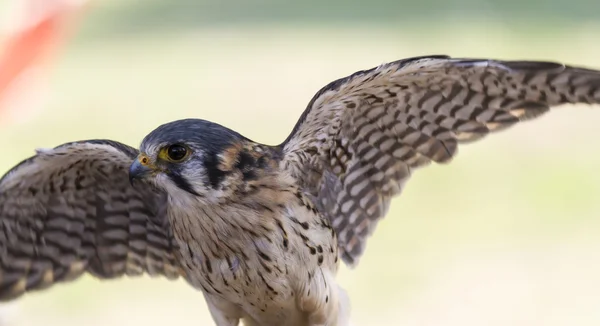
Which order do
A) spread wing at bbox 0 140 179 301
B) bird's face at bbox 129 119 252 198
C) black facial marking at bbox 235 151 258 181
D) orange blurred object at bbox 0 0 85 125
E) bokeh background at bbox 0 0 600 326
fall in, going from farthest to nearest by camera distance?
1. bokeh background at bbox 0 0 600 326
2. orange blurred object at bbox 0 0 85 125
3. spread wing at bbox 0 140 179 301
4. black facial marking at bbox 235 151 258 181
5. bird's face at bbox 129 119 252 198

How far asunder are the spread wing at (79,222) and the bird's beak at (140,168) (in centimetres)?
46

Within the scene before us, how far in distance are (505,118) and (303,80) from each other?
8354 mm

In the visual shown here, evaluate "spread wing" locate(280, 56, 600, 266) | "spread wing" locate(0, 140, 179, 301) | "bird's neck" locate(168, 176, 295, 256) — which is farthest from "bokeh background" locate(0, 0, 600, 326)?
"spread wing" locate(280, 56, 600, 266)

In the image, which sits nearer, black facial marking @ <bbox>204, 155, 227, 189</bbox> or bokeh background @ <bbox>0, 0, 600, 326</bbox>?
black facial marking @ <bbox>204, 155, 227, 189</bbox>

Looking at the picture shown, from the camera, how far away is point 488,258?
872cm

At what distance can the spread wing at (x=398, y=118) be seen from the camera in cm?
432

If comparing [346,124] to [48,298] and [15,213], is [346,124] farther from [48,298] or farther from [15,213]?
[48,298]

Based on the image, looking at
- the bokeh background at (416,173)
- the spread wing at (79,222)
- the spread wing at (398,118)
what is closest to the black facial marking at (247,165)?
the spread wing at (398,118)

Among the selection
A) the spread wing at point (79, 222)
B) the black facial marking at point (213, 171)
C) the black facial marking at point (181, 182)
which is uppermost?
the black facial marking at point (213, 171)

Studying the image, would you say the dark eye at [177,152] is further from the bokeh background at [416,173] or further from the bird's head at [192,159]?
the bokeh background at [416,173]

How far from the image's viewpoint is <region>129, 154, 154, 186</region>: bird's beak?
13.9 ft

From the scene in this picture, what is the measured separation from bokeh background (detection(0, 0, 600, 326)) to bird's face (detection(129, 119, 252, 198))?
2310mm

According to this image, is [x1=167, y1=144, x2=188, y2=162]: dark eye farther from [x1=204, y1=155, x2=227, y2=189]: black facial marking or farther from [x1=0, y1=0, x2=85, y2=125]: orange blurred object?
[x1=0, y1=0, x2=85, y2=125]: orange blurred object

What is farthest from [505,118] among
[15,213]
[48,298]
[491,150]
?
[491,150]
